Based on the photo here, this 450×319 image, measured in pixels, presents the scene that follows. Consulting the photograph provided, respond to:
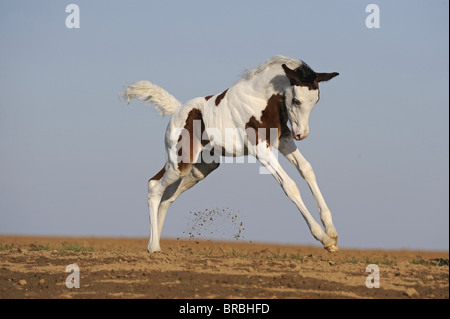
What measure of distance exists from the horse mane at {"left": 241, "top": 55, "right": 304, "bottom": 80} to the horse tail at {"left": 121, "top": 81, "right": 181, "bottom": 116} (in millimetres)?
1688

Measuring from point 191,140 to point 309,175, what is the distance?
2.11 m

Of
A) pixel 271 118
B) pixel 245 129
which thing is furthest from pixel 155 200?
pixel 271 118

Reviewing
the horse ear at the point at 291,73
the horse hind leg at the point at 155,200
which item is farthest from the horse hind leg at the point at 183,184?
the horse ear at the point at 291,73

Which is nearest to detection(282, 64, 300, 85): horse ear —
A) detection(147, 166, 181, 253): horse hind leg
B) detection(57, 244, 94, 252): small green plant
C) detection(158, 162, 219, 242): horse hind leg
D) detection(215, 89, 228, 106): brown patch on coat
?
detection(215, 89, 228, 106): brown patch on coat

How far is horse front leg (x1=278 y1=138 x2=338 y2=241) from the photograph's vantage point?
847cm

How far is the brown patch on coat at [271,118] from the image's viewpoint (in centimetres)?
901

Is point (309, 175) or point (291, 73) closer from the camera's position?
point (291, 73)

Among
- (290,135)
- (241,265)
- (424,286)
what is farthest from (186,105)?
(424,286)

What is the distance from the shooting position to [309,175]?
8922mm

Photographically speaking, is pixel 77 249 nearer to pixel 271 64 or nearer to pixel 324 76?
pixel 271 64

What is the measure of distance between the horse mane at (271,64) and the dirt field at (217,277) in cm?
279

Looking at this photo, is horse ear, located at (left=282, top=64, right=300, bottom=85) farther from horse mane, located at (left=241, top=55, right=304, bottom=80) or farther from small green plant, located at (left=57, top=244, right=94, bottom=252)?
small green plant, located at (left=57, top=244, right=94, bottom=252)

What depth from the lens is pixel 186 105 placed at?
10297mm

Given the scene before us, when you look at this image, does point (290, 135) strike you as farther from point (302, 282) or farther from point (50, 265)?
point (50, 265)
